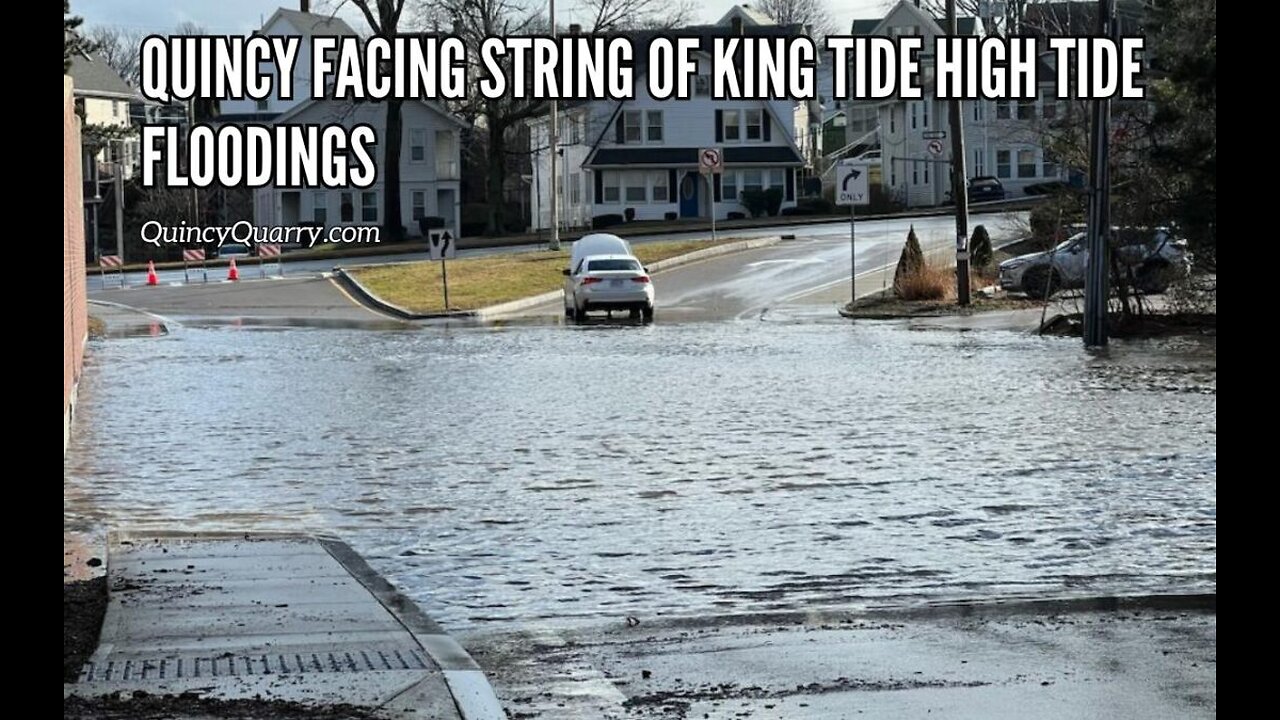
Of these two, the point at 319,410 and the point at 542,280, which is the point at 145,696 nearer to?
the point at 319,410

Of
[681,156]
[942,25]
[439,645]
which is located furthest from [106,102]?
[439,645]

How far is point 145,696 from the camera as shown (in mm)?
7621

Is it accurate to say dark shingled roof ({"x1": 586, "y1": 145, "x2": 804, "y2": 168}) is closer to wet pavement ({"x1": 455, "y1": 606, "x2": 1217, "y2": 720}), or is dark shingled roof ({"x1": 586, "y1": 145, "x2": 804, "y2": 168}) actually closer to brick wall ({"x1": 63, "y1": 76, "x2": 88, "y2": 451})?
brick wall ({"x1": 63, "y1": 76, "x2": 88, "y2": 451})

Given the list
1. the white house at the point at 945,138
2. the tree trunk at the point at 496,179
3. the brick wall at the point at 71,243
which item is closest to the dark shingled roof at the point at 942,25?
the white house at the point at 945,138

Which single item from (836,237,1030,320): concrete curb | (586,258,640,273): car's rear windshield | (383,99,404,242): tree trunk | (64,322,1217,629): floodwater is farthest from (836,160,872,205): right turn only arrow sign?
(383,99,404,242): tree trunk

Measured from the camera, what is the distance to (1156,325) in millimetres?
35188

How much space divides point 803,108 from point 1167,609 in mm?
111461

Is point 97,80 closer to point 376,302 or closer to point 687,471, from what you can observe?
point 376,302

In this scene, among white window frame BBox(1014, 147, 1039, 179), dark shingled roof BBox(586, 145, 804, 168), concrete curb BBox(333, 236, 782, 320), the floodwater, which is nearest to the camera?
the floodwater

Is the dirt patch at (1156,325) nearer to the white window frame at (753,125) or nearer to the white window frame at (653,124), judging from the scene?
the white window frame at (753,125)

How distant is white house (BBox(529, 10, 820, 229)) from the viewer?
308 ft

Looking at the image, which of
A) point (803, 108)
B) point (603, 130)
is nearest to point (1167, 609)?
Answer: point (603, 130)

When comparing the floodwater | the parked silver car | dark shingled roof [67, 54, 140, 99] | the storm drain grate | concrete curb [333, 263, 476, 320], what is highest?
dark shingled roof [67, 54, 140, 99]

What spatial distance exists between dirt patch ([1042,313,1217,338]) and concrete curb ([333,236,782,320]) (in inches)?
661
